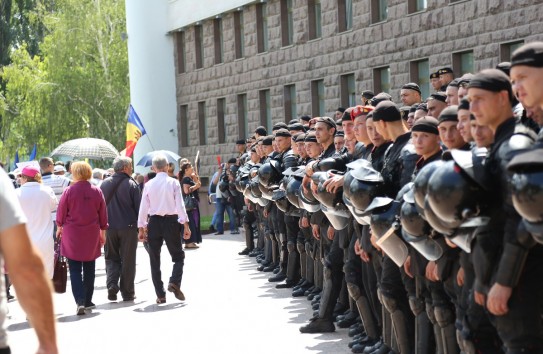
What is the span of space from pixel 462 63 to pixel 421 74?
2.01 meters

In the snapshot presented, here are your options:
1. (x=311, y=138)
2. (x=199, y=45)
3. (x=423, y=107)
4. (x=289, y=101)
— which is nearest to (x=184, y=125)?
(x=199, y=45)

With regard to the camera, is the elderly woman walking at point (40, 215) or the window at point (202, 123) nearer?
the elderly woman walking at point (40, 215)

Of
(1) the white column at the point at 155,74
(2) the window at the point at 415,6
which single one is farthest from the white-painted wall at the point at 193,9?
(2) the window at the point at 415,6

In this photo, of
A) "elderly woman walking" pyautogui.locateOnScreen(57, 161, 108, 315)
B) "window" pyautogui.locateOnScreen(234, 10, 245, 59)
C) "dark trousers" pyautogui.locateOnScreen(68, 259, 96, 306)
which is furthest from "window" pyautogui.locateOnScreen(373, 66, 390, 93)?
"dark trousers" pyautogui.locateOnScreen(68, 259, 96, 306)

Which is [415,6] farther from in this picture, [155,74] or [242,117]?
[155,74]

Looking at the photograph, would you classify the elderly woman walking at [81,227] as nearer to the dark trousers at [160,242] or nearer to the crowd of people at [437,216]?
the dark trousers at [160,242]

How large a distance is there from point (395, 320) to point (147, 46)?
3575 centimetres

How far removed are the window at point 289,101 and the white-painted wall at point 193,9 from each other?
3.59 m

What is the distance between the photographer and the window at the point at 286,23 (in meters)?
34.8

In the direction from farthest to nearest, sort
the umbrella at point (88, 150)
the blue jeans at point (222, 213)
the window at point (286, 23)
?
the window at point (286, 23) < the umbrella at point (88, 150) < the blue jeans at point (222, 213)

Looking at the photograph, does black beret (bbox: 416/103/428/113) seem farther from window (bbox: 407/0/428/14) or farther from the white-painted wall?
the white-painted wall

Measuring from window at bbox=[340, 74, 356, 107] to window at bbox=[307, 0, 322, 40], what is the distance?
7.03 ft

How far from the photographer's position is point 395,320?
946 centimetres

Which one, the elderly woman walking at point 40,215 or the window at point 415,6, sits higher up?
the window at point 415,6
